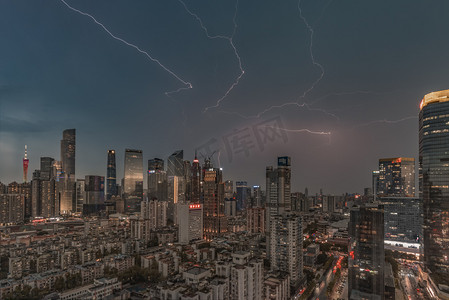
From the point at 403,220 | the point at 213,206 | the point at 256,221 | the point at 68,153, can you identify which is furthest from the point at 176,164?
the point at 403,220

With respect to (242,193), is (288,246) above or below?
above

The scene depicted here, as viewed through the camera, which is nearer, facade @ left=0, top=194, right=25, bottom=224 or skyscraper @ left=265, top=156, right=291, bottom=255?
skyscraper @ left=265, top=156, right=291, bottom=255

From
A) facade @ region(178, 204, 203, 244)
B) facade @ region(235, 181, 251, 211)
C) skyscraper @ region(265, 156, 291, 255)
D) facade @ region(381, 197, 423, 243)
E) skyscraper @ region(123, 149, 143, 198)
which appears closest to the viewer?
skyscraper @ region(265, 156, 291, 255)

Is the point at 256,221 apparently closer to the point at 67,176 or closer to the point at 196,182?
the point at 196,182

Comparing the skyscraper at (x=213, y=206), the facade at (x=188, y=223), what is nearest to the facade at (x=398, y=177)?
the skyscraper at (x=213, y=206)

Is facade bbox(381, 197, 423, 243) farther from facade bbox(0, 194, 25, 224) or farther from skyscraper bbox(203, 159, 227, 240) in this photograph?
facade bbox(0, 194, 25, 224)

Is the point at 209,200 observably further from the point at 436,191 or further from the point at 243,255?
the point at 436,191

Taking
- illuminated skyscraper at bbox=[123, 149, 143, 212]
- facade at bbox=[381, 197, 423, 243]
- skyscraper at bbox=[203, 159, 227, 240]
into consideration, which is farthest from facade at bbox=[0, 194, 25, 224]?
facade at bbox=[381, 197, 423, 243]
